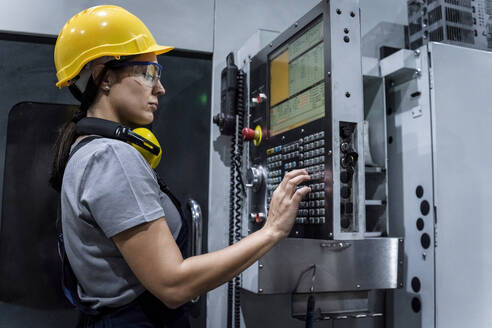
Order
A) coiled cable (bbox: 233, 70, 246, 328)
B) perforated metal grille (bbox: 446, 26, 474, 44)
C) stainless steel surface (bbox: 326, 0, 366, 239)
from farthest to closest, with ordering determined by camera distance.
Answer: perforated metal grille (bbox: 446, 26, 474, 44) → coiled cable (bbox: 233, 70, 246, 328) → stainless steel surface (bbox: 326, 0, 366, 239)

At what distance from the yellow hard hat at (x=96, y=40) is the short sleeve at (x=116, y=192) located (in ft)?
1.10

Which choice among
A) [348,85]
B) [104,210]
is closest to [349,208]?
[348,85]

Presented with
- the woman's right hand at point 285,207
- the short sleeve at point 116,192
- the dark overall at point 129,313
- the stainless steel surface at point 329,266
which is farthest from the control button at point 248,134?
the short sleeve at point 116,192

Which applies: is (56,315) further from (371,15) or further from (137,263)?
(371,15)

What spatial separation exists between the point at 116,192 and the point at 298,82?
2.56 ft

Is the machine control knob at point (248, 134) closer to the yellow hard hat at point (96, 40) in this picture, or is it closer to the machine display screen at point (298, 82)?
the machine display screen at point (298, 82)

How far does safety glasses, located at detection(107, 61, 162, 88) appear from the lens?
114 cm

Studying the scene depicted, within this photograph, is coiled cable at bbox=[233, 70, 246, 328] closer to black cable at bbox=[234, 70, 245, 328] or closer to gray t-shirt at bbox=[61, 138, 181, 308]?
black cable at bbox=[234, 70, 245, 328]

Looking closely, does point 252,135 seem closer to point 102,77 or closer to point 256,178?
point 256,178

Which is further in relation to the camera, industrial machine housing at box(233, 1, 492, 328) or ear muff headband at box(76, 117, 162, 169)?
industrial machine housing at box(233, 1, 492, 328)

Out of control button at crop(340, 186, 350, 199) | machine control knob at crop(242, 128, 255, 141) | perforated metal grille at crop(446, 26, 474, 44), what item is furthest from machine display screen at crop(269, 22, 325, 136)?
perforated metal grille at crop(446, 26, 474, 44)

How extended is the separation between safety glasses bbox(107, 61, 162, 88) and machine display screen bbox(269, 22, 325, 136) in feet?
1.64

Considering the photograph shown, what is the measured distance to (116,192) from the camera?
3.03ft

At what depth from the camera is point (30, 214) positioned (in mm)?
1812
